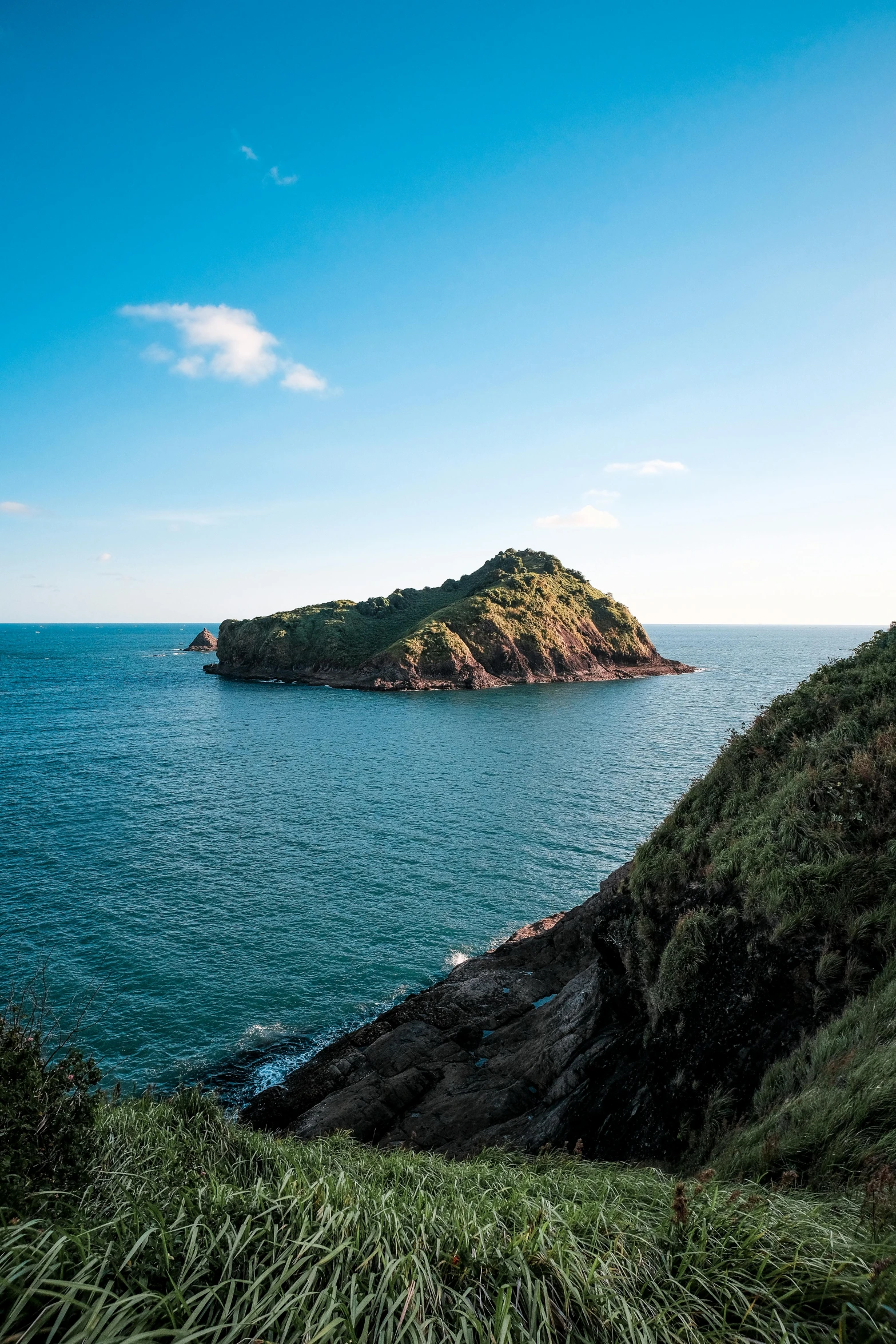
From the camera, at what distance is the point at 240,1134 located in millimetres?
7883

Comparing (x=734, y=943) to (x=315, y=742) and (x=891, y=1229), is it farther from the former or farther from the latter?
(x=315, y=742)

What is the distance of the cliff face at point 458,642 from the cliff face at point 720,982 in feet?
300

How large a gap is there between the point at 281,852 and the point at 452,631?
87999mm

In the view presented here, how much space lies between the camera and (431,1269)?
11.7ft

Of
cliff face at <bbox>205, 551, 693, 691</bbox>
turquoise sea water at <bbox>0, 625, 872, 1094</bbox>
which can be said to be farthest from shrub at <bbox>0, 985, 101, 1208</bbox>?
cliff face at <bbox>205, 551, 693, 691</bbox>

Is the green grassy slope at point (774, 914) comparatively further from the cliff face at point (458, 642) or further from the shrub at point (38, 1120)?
the cliff face at point (458, 642)

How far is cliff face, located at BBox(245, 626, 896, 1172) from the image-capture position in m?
8.85

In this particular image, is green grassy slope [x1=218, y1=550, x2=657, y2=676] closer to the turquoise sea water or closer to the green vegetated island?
the turquoise sea water

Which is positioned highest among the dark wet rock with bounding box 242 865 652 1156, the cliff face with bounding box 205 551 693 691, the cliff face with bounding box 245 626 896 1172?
the cliff face with bounding box 205 551 693 691

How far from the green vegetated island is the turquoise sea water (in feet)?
20.1

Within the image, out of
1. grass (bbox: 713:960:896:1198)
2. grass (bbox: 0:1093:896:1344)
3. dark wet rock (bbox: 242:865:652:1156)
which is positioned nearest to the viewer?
grass (bbox: 0:1093:896:1344)

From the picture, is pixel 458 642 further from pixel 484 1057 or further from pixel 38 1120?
pixel 38 1120

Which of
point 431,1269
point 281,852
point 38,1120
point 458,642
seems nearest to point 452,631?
point 458,642

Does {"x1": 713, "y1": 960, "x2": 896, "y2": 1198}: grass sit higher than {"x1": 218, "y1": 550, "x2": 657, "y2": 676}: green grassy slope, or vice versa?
{"x1": 218, "y1": 550, "x2": 657, "y2": 676}: green grassy slope
